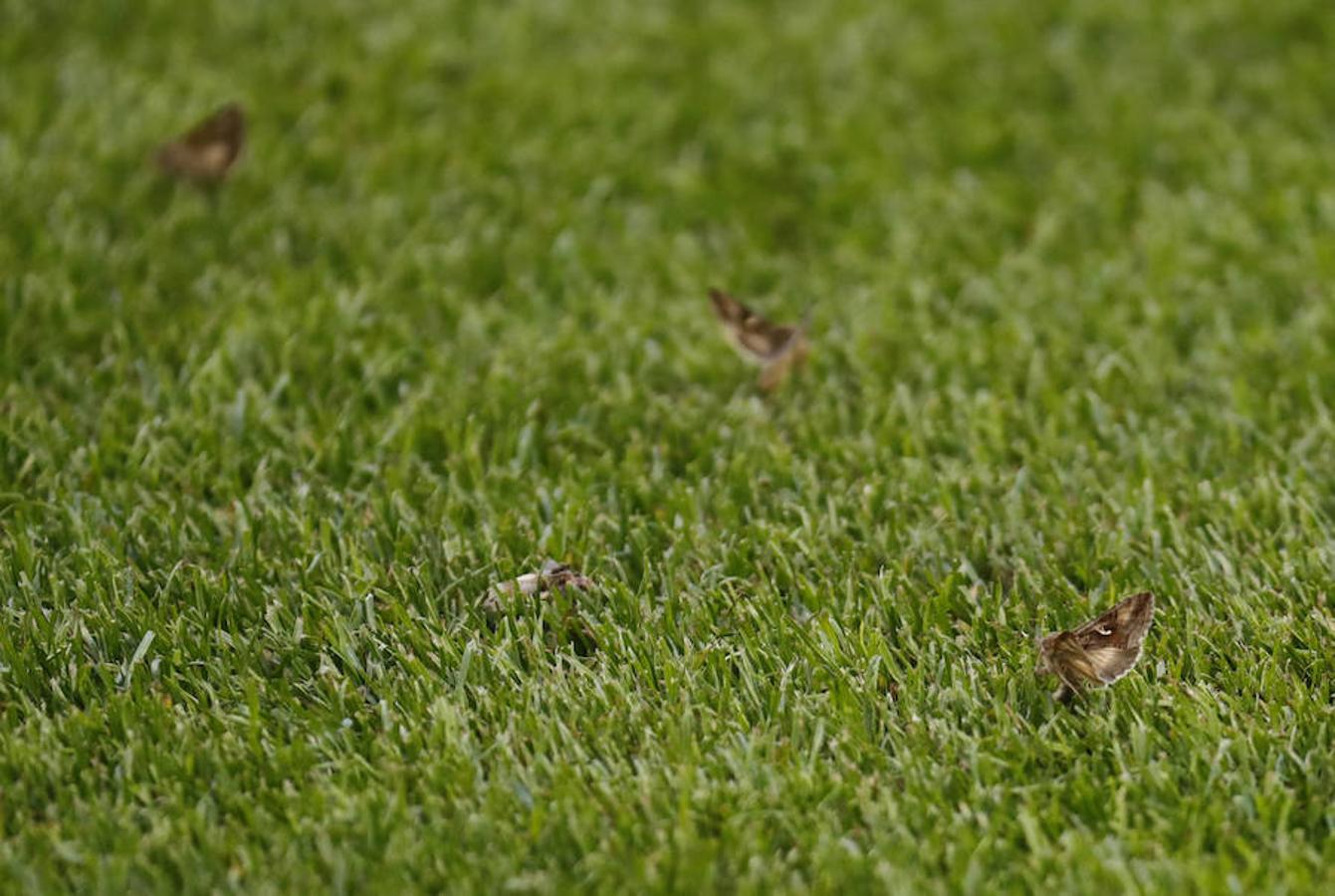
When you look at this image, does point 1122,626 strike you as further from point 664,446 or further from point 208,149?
point 208,149

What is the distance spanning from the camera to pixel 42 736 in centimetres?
240

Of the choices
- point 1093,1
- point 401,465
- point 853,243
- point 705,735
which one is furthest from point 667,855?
point 1093,1

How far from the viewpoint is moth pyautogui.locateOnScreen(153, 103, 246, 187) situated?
13.8 feet

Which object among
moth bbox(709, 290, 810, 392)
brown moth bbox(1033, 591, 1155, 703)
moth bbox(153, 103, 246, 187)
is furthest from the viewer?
moth bbox(153, 103, 246, 187)

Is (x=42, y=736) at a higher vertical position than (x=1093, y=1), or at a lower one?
lower

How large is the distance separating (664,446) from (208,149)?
178 centimetres

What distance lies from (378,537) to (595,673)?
64cm

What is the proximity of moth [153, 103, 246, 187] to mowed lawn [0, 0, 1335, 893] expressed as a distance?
0.21 feet

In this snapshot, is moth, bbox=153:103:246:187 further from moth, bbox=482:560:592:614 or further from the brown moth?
the brown moth

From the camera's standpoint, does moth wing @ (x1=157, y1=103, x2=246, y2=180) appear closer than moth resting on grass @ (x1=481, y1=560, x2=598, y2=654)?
No

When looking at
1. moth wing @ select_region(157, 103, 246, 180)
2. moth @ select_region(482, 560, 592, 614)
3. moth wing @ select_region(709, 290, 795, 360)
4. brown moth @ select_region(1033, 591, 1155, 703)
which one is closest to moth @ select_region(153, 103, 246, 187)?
moth wing @ select_region(157, 103, 246, 180)

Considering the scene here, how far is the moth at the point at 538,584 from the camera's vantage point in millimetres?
2756

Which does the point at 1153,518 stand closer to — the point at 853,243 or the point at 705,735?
the point at 705,735

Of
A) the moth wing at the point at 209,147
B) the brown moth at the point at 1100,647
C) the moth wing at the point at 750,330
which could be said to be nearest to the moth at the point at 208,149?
the moth wing at the point at 209,147
